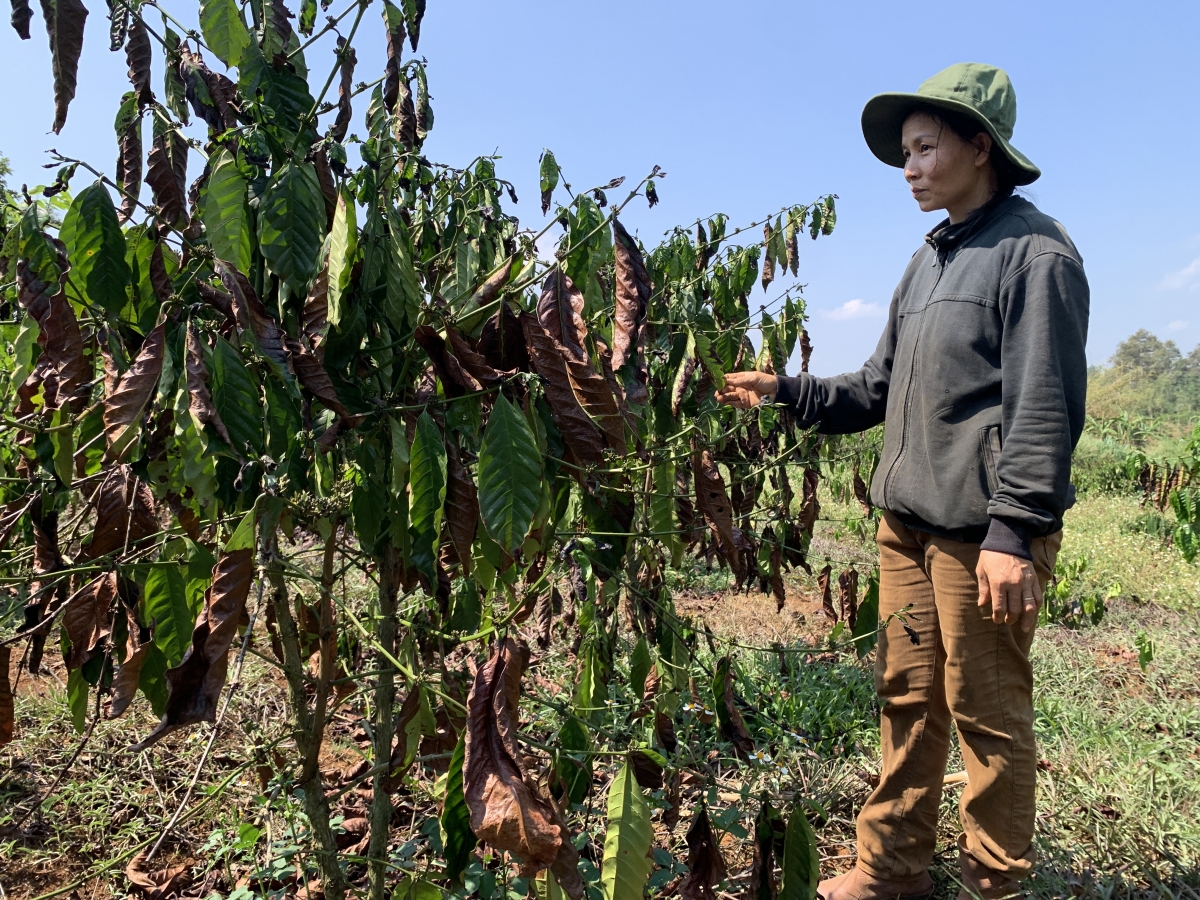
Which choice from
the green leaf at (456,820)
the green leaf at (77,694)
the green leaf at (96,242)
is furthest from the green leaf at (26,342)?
the green leaf at (456,820)

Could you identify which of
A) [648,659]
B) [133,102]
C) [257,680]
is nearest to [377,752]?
[648,659]

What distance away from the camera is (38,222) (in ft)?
2.91

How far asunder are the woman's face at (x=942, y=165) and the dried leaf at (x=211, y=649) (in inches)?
59.9

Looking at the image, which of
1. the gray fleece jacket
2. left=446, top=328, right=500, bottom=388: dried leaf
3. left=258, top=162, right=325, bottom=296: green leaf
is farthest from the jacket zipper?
left=258, top=162, right=325, bottom=296: green leaf

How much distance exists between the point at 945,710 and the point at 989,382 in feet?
2.44

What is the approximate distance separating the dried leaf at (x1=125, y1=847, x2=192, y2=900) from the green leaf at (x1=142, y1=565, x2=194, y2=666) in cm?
129

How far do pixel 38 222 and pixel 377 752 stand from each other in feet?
3.14

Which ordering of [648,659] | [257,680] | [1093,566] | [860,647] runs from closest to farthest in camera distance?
Result: [648,659], [860,647], [257,680], [1093,566]

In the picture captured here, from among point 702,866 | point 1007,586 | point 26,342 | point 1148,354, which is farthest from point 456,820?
point 1148,354

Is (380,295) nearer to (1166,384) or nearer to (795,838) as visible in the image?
(795,838)

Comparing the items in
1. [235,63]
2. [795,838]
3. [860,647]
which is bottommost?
[795,838]

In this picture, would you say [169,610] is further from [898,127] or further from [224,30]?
[898,127]

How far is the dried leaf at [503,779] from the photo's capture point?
0.77 m

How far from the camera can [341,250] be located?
917 mm
